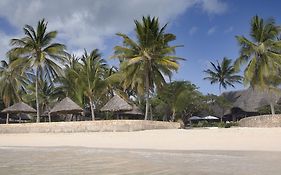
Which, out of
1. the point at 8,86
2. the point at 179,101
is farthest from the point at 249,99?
the point at 8,86

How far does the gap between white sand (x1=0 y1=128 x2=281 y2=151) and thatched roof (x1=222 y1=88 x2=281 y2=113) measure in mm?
19589

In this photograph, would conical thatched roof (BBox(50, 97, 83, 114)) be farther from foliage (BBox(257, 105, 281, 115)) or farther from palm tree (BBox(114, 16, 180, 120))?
foliage (BBox(257, 105, 281, 115))

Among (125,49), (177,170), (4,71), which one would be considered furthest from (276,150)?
(4,71)

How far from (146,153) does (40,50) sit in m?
17.6

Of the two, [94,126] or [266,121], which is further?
[266,121]

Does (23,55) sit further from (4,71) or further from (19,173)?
(19,173)

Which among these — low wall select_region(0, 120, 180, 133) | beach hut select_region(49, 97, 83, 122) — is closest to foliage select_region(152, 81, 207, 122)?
Result: beach hut select_region(49, 97, 83, 122)

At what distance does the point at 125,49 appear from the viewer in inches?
968

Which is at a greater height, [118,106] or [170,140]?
[118,106]

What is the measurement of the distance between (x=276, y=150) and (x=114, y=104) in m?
15.9

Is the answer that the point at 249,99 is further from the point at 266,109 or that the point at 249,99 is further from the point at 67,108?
the point at 67,108

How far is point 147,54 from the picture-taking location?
23.8 m

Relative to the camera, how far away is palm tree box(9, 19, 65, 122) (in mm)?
25938

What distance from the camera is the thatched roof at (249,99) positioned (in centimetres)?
3431
